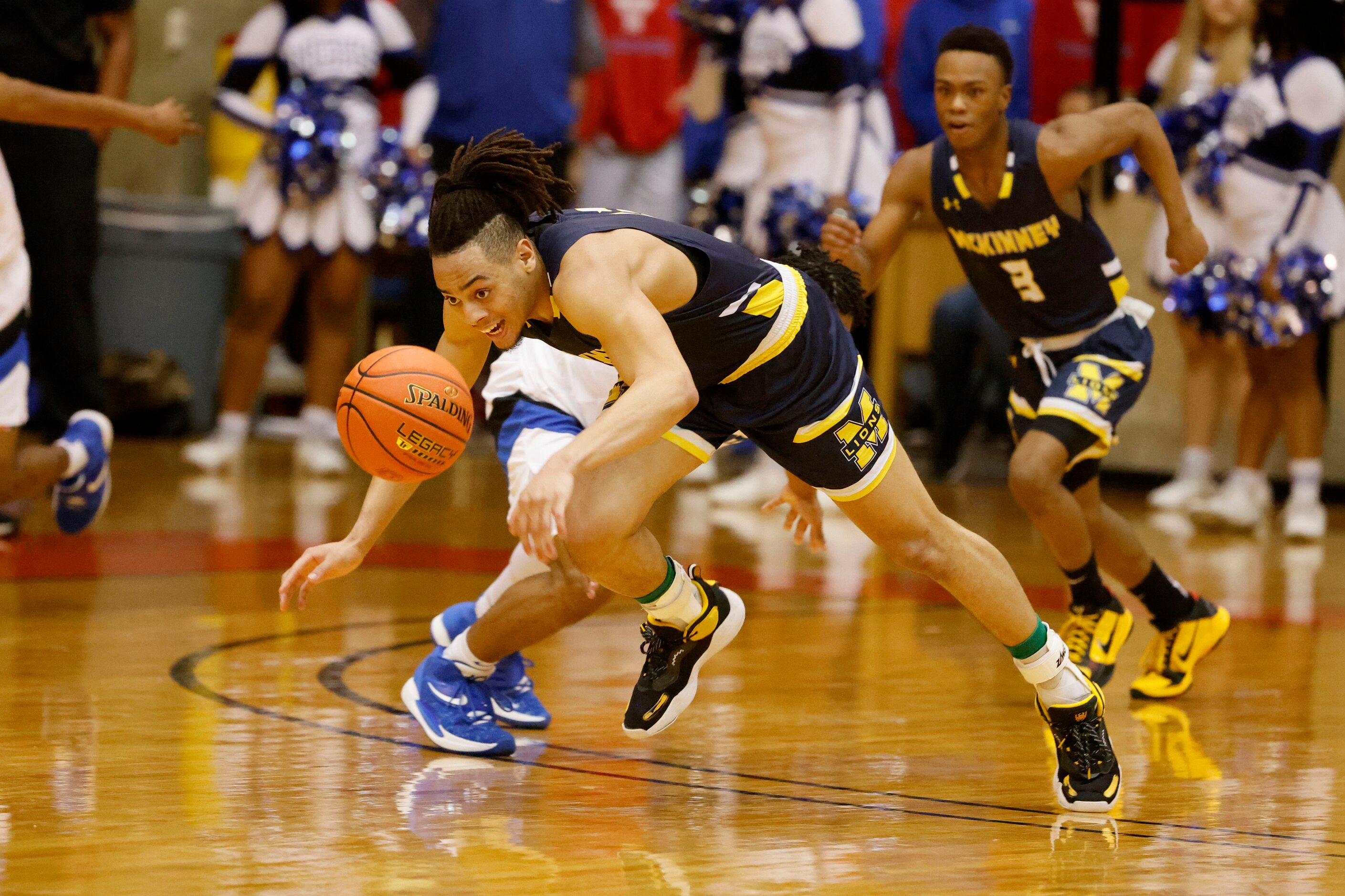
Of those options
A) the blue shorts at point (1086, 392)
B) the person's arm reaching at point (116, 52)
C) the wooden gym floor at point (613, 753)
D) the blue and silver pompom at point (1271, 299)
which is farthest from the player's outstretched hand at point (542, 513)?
the blue and silver pompom at point (1271, 299)

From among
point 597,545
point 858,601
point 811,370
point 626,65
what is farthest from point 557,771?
point 626,65

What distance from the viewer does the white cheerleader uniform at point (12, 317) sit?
18.4 feet

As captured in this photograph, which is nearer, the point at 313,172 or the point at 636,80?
the point at 313,172

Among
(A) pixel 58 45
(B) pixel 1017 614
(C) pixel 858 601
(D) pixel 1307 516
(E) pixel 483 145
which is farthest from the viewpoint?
(D) pixel 1307 516

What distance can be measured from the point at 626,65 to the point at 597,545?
752cm

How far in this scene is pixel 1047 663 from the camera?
3.82 m

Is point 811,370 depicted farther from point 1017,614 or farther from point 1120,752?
point 1120,752

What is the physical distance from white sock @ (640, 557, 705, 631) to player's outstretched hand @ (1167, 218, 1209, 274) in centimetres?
176

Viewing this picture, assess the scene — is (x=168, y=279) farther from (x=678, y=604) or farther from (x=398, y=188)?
(x=678, y=604)

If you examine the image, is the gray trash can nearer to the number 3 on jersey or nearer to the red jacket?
the red jacket

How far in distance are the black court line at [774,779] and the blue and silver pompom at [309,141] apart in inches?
183

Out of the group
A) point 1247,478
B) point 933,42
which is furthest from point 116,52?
point 1247,478

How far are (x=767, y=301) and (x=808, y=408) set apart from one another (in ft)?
0.77

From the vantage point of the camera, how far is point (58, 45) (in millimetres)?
6879
